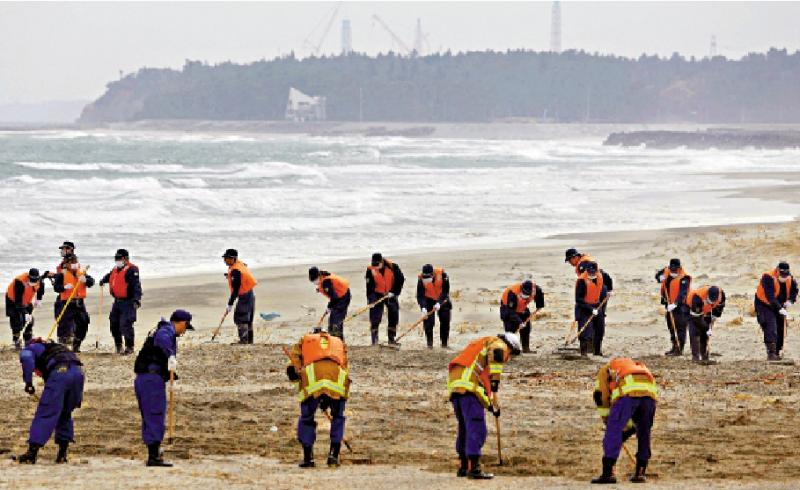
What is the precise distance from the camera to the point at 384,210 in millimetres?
44562

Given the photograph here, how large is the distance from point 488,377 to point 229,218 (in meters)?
31.9

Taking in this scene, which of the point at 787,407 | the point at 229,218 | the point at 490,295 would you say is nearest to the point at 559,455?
the point at 787,407

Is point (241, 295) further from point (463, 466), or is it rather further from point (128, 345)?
point (463, 466)

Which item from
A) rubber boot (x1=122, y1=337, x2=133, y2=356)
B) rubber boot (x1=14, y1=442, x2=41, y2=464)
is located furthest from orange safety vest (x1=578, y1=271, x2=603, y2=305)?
rubber boot (x1=14, y1=442, x2=41, y2=464)

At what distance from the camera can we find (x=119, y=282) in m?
17.5

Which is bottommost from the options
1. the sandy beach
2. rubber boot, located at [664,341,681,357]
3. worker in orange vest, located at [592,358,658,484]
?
the sandy beach

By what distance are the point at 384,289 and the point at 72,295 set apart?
410 centimetres

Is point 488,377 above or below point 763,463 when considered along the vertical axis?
above

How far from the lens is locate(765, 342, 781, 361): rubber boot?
1684 cm

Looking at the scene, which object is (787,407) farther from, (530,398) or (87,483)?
(87,483)

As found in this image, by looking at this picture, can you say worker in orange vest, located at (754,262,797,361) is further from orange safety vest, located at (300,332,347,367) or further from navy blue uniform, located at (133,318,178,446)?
navy blue uniform, located at (133,318,178,446)

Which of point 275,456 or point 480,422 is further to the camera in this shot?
point 275,456

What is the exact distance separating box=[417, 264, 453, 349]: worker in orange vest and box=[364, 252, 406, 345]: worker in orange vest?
40 centimetres

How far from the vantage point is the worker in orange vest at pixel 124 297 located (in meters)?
17.5
